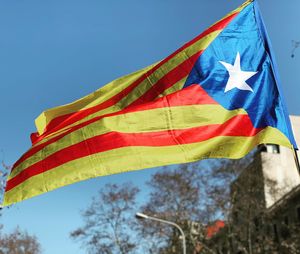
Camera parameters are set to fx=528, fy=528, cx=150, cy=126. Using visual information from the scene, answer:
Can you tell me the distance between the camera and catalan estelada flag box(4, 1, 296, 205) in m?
5.38

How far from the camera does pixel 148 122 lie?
5.67 metres

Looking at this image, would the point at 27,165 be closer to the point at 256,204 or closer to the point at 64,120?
the point at 64,120

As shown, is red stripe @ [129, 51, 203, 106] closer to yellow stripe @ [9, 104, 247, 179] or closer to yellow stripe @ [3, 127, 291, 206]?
yellow stripe @ [9, 104, 247, 179]

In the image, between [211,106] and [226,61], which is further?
[226,61]

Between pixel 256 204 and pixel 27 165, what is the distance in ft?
93.1

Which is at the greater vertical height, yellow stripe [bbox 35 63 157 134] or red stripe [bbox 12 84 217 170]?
yellow stripe [bbox 35 63 157 134]

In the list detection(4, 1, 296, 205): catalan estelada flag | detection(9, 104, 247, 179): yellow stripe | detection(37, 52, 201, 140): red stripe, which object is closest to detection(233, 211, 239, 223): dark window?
detection(4, 1, 296, 205): catalan estelada flag

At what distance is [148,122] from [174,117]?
1.02 feet

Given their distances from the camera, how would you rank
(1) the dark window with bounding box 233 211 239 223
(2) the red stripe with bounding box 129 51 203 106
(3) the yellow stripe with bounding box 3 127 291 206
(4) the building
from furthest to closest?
(1) the dark window with bounding box 233 211 239 223
(4) the building
(2) the red stripe with bounding box 129 51 203 106
(3) the yellow stripe with bounding box 3 127 291 206

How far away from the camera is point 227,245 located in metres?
34.2

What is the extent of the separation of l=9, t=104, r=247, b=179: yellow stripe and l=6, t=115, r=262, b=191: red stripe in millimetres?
Answer: 66

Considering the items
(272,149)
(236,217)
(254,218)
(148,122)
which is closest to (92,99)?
(148,122)

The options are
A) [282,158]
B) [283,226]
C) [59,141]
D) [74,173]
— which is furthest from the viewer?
[282,158]

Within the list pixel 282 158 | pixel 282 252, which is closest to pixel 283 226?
pixel 282 252
